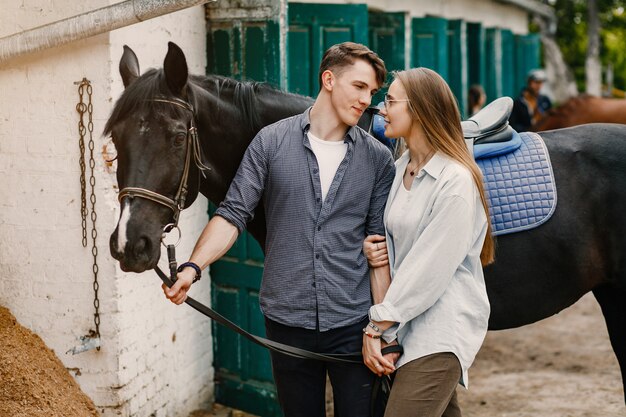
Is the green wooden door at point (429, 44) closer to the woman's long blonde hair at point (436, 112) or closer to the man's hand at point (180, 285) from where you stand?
the woman's long blonde hair at point (436, 112)

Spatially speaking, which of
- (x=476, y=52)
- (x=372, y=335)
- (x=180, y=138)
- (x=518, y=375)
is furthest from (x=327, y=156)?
(x=476, y=52)

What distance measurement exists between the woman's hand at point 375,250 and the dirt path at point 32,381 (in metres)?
1.85

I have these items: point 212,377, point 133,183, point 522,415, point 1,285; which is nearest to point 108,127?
point 133,183

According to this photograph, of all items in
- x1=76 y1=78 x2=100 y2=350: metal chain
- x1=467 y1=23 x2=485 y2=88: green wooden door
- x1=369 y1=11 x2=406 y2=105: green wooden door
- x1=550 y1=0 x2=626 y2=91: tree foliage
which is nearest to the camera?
x1=76 y1=78 x2=100 y2=350: metal chain

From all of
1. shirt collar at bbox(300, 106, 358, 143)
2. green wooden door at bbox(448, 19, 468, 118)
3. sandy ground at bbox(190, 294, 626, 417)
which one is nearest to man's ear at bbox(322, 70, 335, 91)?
shirt collar at bbox(300, 106, 358, 143)

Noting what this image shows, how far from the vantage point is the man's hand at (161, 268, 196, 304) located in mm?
2553

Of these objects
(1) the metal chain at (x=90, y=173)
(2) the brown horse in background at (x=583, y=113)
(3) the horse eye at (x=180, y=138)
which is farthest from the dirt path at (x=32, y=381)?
(2) the brown horse in background at (x=583, y=113)

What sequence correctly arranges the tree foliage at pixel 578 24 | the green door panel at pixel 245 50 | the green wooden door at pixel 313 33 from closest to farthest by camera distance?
1. the green door panel at pixel 245 50
2. the green wooden door at pixel 313 33
3. the tree foliage at pixel 578 24

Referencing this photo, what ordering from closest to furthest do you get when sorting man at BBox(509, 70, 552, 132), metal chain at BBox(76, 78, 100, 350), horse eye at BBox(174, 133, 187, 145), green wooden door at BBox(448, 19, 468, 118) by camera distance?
horse eye at BBox(174, 133, 187, 145), metal chain at BBox(76, 78, 100, 350), man at BBox(509, 70, 552, 132), green wooden door at BBox(448, 19, 468, 118)

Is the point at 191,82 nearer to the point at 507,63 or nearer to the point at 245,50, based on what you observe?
the point at 245,50

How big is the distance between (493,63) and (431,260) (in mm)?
9532

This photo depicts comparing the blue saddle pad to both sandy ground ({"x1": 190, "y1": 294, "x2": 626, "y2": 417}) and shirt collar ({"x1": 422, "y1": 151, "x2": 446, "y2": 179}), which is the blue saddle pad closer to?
shirt collar ({"x1": 422, "y1": 151, "x2": 446, "y2": 179})

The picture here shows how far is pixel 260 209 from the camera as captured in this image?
3166 mm

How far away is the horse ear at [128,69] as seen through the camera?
296 centimetres
